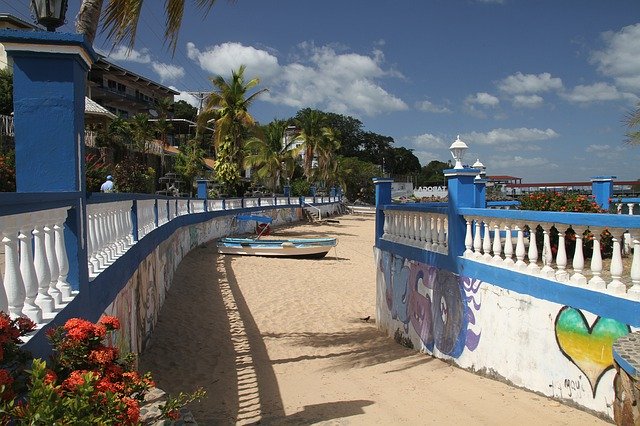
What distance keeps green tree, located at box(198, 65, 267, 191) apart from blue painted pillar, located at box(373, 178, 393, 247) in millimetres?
18972

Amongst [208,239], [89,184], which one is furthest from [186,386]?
[208,239]

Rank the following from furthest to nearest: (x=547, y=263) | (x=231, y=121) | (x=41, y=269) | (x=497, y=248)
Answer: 1. (x=231, y=121)
2. (x=497, y=248)
3. (x=547, y=263)
4. (x=41, y=269)

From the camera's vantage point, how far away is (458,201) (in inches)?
265

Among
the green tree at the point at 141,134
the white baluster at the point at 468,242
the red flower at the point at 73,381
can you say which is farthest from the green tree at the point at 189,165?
the red flower at the point at 73,381

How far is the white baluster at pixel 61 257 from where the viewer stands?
3.61 metres

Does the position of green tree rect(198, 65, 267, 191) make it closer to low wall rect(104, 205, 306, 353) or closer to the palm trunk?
low wall rect(104, 205, 306, 353)

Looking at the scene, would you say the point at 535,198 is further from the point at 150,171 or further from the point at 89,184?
the point at 150,171

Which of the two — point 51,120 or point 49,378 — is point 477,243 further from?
point 49,378

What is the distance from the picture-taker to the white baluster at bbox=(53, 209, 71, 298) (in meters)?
3.61

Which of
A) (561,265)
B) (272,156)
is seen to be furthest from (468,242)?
(272,156)

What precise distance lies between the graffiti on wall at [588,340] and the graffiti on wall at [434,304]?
1408 millimetres

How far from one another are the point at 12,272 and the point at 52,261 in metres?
0.62

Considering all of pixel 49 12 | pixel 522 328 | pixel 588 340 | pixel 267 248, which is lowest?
pixel 267 248

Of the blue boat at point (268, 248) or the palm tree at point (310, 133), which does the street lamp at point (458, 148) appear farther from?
the palm tree at point (310, 133)
